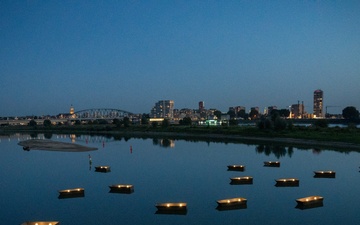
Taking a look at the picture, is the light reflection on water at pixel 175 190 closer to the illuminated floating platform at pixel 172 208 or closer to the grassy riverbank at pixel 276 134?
the illuminated floating platform at pixel 172 208

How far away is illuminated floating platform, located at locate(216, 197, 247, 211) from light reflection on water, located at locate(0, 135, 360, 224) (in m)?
0.52

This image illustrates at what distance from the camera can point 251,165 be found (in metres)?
44.6

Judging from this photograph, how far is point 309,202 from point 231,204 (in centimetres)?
589

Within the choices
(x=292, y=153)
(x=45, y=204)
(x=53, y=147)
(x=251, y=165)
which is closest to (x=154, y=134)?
(x=53, y=147)

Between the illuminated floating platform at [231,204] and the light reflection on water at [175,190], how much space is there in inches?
20.4

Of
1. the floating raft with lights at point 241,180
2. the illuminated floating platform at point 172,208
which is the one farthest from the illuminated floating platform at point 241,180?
the illuminated floating platform at point 172,208

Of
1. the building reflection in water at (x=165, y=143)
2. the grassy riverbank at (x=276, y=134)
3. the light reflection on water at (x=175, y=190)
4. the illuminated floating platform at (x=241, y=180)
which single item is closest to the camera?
the light reflection on water at (x=175, y=190)

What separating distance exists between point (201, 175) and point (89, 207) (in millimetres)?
15611

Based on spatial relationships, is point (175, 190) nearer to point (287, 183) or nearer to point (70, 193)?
point (70, 193)

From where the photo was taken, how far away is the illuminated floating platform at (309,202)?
24391mm

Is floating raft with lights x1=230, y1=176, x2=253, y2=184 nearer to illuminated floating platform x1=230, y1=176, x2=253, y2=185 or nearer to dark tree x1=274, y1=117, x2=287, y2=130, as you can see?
illuminated floating platform x1=230, y1=176, x2=253, y2=185

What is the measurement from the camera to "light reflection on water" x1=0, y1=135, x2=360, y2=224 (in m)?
22.5

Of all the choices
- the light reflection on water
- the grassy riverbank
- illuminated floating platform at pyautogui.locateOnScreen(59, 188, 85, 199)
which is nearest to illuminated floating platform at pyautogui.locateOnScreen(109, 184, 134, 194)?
the light reflection on water

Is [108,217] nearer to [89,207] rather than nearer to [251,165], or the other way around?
[89,207]
